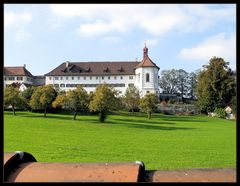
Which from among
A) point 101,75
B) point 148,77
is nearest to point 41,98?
point 148,77

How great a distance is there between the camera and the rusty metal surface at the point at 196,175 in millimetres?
2854

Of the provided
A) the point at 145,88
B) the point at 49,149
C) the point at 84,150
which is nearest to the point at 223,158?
the point at 84,150

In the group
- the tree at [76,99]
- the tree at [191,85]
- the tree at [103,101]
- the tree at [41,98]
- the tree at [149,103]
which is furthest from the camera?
the tree at [191,85]

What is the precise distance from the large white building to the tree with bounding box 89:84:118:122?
42386 millimetres

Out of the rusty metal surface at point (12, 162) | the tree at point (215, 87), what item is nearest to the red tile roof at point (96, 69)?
the tree at point (215, 87)

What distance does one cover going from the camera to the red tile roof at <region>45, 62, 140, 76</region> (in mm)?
93000

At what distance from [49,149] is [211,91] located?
48485 mm

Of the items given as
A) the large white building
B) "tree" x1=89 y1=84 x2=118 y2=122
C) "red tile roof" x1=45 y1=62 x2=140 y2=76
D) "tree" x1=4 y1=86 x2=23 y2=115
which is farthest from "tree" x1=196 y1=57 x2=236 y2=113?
"red tile roof" x1=45 y1=62 x2=140 y2=76

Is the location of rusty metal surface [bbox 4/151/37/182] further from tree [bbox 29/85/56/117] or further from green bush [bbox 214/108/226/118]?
green bush [bbox 214/108/226/118]

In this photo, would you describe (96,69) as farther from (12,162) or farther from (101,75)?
(12,162)

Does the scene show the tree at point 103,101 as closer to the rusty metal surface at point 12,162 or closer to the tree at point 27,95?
the tree at point 27,95

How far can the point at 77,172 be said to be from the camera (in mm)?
3010

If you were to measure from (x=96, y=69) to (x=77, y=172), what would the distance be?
92.5 metres

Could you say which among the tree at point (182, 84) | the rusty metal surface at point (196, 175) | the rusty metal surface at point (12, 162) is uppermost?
the tree at point (182, 84)
